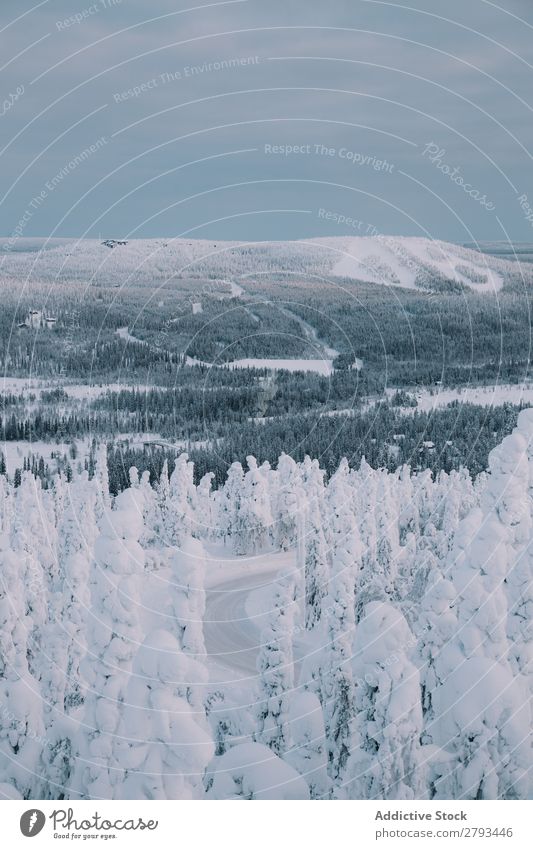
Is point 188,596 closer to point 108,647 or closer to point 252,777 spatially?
point 108,647

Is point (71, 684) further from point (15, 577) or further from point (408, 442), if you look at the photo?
point (408, 442)

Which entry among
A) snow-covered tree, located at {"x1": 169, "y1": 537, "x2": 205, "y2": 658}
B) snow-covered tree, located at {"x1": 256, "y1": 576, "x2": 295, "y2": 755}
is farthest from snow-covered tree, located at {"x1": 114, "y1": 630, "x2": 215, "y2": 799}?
snow-covered tree, located at {"x1": 256, "y1": 576, "x2": 295, "y2": 755}

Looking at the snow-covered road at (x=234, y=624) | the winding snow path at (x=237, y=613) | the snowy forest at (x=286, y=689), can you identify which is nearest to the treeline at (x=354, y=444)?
the winding snow path at (x=237, y=613)

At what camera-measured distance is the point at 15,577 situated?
38.3 meters

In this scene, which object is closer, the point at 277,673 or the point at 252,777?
the point at 252,777

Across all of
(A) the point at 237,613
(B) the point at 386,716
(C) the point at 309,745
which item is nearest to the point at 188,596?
(B) the point at 386,716

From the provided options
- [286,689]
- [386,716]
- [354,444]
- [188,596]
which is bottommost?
[286,689]

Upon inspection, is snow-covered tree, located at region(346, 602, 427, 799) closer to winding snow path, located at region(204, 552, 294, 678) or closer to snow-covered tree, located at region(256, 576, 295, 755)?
snow-covered tree, located at region(256, 576, 295, 755)

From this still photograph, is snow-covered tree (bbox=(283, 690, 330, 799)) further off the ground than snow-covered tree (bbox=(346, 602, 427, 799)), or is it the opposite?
snow-covered tree (bbox=(346, 602, 427, 799))

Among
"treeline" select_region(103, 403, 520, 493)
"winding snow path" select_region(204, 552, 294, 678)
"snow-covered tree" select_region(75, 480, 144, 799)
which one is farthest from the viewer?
"treeline" select_region(103, 403, 520, 493)

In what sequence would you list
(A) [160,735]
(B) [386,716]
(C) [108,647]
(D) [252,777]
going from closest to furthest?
(D) [252,777], (A) [160,735], (B) [386,716], (C) [108,647]

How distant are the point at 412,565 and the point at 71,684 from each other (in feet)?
102

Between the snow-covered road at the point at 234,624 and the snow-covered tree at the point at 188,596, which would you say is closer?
the snow-covered tree at the point at 188,596

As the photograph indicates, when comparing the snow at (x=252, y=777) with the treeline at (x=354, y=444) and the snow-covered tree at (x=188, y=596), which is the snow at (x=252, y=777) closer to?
the snow-covered tree at (x=188, y=596)
